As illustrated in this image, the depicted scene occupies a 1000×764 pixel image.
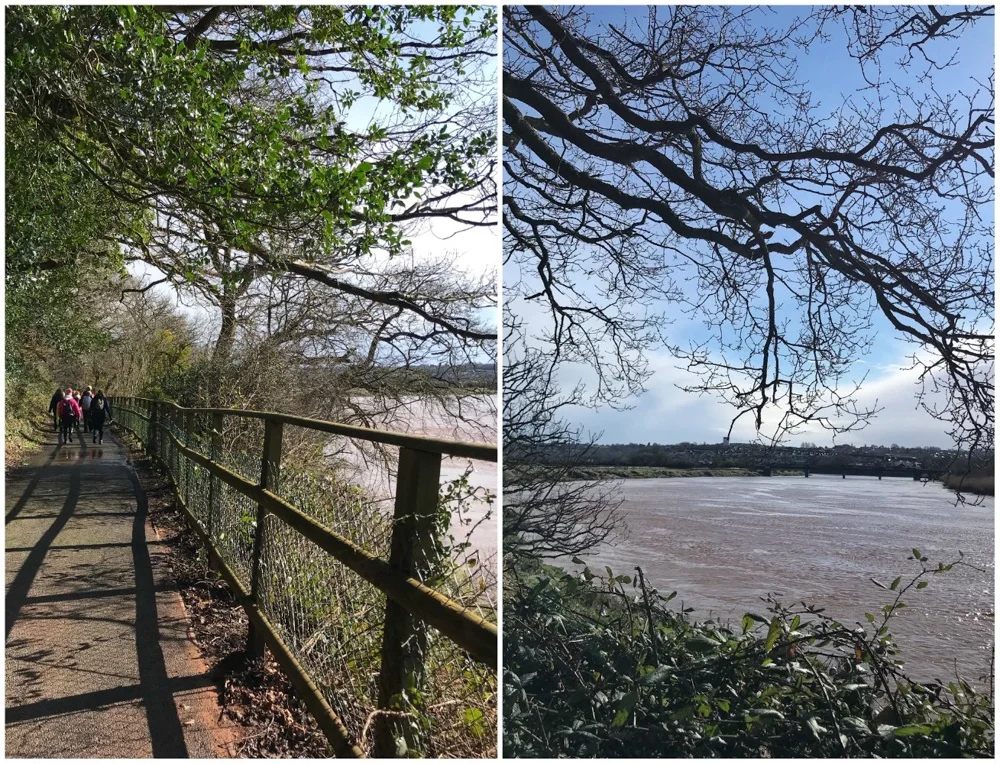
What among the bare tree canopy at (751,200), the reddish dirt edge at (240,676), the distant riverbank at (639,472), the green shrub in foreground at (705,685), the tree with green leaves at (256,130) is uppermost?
the tree with green leaves at (256,130)

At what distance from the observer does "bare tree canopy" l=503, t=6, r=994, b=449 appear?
5.42 feet

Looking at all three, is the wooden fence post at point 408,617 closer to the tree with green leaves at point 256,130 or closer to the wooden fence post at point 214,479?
the tree with green leaves at point 256,130

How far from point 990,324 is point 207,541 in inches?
144

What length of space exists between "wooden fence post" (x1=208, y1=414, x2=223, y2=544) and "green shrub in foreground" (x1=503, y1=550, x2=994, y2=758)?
257 centimetres

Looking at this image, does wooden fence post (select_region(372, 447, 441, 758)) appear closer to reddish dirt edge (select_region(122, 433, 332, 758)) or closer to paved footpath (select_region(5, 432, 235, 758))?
reddish dirt edge (select_region(122, 433, 332, 758))

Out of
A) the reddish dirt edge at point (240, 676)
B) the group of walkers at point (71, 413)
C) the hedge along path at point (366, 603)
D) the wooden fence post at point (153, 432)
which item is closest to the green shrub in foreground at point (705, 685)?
the hedge along path at point (366, 603)

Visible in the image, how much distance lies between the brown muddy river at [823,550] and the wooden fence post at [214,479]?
8.82ft

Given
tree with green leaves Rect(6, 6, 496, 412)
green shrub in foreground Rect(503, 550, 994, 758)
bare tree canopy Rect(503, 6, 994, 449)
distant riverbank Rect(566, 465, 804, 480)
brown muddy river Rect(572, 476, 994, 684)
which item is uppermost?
tree with green leaves Rect(6, 6, 496, 412)

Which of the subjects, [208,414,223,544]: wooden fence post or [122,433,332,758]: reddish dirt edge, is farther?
[208,414,223,544]: wooden fence post

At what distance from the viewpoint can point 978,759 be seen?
1363mm

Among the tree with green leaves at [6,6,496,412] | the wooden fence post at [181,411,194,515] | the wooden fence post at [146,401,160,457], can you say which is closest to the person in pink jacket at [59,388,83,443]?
the wooden fence post at [146,401,160,457]

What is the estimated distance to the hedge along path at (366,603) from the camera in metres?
1.39

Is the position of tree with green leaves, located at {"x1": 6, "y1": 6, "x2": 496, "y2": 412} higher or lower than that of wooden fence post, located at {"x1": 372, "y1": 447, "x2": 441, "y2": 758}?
higher

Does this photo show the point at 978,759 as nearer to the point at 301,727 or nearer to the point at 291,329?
the point at 301,727
